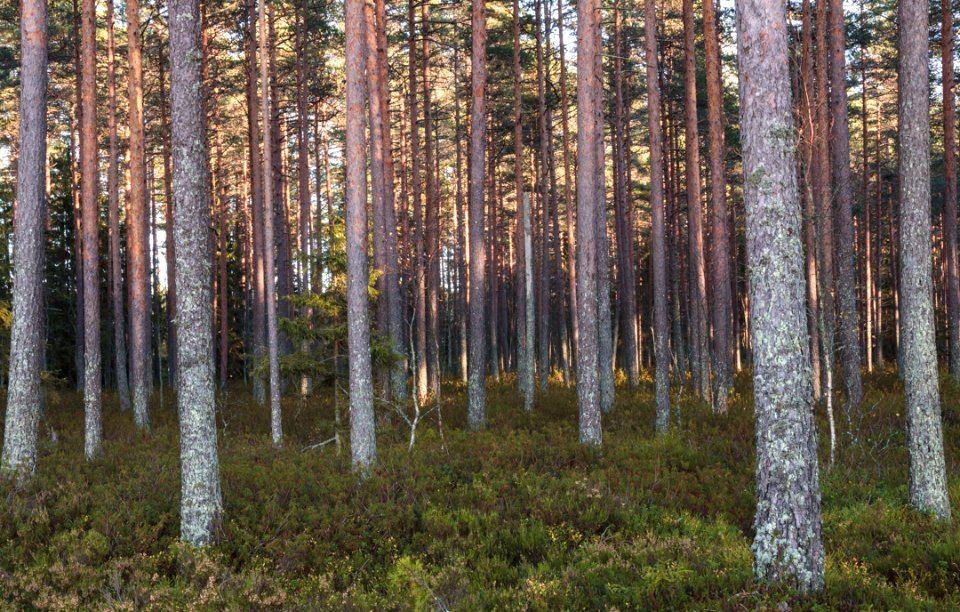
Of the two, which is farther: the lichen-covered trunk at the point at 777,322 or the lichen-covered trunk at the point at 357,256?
the lichen-covered trunk at the point at 357,256

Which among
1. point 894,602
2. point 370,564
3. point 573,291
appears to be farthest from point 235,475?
point 573,291

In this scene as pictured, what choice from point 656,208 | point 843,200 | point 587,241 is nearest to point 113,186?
point 587,241

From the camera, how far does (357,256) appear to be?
10852mm

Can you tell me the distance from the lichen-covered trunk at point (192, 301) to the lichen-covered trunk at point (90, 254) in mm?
6041

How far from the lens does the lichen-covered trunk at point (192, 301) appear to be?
783 centimetres

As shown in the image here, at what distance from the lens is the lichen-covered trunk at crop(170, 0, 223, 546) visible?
308 inches

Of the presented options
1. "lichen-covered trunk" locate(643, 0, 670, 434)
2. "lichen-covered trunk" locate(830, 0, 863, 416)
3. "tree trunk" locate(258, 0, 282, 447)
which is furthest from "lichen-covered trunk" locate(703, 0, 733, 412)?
"tree trunk" locate(258, 0, 282, 447)

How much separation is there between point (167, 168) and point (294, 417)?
13446mm

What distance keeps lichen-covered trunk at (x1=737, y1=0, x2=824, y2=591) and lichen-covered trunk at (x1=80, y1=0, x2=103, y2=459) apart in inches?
466

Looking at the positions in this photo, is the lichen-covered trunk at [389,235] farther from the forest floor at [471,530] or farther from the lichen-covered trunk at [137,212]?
the lichen-covered trunk at [137,212]

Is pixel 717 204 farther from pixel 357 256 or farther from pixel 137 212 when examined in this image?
pixel 137 212

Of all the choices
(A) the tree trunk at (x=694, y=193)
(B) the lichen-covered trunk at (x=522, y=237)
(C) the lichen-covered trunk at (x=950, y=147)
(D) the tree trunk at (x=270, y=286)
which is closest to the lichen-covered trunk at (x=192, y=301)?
(D) the tree trunk at (x=270, y=286)

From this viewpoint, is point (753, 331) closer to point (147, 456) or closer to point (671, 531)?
point (671, 531)

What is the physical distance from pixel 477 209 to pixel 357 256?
5.07m
